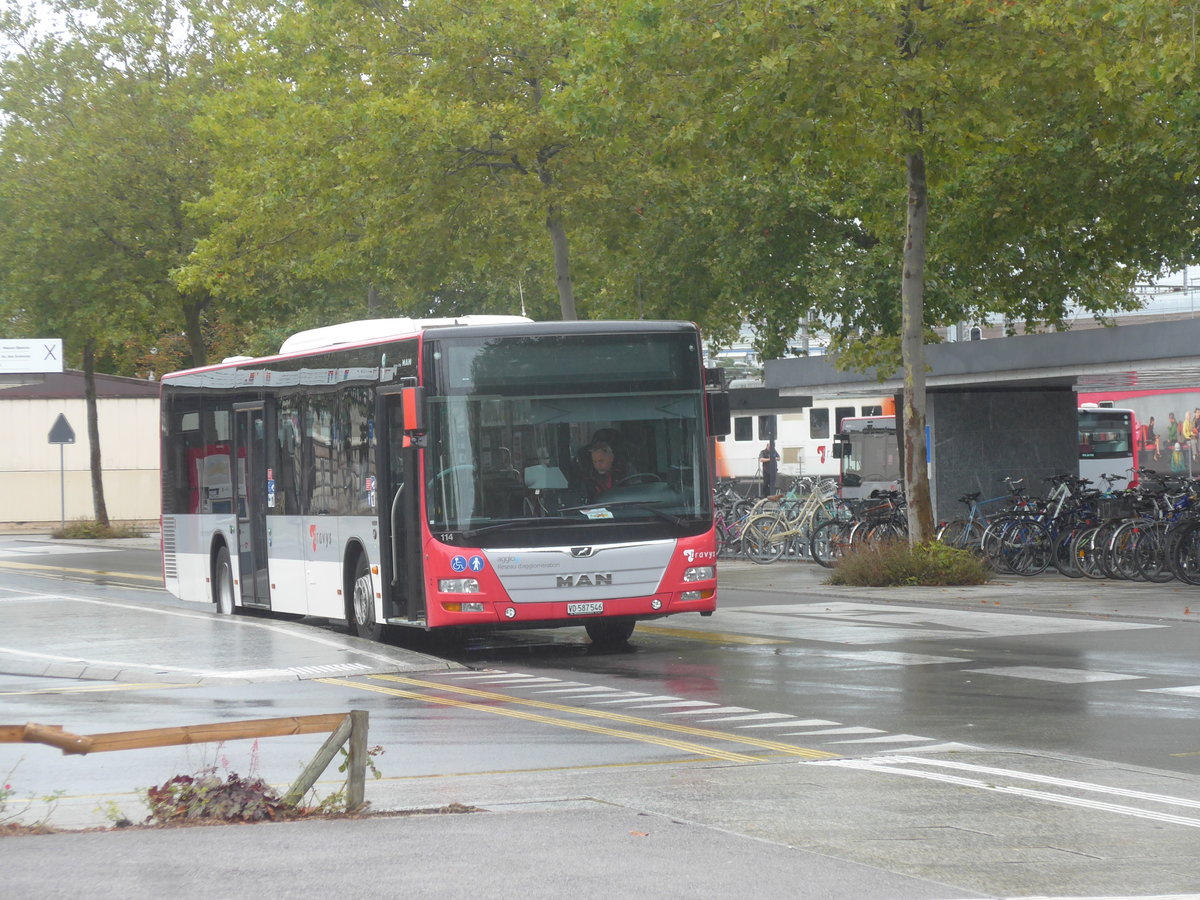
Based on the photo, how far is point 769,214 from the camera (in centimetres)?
2884

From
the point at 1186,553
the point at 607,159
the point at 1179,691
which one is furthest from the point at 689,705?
the point at 607,159

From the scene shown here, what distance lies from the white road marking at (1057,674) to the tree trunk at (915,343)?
856cm

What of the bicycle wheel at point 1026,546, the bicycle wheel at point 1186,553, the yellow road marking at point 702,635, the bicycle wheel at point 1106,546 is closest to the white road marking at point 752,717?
the yellow road marking at point 702,635

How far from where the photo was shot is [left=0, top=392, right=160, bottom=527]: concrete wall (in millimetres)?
55000

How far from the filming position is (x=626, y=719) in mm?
11508

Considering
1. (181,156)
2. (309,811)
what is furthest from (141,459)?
(309,811)

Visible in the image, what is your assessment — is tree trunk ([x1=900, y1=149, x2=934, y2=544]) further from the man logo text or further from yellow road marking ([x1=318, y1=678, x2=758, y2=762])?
yellow road marking ([x1=318, y1=678, x2=758, y2=762])

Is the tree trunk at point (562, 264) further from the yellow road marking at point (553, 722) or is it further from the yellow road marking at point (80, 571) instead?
the yellow road marking at point (553, 722)

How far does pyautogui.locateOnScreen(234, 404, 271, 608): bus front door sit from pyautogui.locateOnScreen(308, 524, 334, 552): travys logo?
1.46 meters

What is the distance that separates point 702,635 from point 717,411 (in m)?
2.98

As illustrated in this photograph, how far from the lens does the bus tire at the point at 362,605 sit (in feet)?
55.2

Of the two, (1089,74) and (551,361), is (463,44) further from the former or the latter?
(551,361)

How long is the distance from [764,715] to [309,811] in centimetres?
445

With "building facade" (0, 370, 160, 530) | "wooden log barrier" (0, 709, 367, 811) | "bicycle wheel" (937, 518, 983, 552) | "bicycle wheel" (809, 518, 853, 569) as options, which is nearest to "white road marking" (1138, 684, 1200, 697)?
"wooden log barrier" (0, 709, 367, 811)
